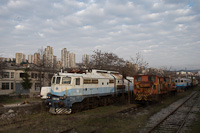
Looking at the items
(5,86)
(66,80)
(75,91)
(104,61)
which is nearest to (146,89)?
(75,91)

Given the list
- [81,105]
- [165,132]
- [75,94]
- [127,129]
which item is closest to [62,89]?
[75,94]

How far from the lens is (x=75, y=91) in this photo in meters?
14.7

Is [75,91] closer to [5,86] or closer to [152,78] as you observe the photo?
[152,78]

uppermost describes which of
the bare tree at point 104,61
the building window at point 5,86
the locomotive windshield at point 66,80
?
the bare tree at point 104,61

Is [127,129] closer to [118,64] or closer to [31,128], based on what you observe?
[31,128]

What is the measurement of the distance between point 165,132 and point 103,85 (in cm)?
962

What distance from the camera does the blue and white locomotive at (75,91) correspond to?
14.2 m

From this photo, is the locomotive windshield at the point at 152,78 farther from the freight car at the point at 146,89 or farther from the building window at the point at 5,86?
the building window at the point at 5,86

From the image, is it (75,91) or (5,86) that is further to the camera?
(5,86)

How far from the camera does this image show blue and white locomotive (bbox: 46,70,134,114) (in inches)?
558

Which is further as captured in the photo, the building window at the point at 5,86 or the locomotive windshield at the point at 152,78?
the building window at the point at 5,86

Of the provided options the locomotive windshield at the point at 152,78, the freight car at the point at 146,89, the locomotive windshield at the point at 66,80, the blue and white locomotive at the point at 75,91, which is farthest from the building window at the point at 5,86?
the locomotive windshield at the point at 152,78

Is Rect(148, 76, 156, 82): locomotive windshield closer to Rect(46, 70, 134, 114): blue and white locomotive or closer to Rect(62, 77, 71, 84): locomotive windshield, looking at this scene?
Rect(46, 70, 134, 114): blue and white locomotive

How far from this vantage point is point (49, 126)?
10.7 meters
